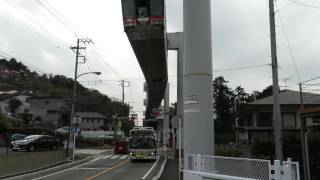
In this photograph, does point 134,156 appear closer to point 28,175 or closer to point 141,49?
point 141,49

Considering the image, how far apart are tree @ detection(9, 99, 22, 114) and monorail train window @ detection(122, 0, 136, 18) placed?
100054 millimetres

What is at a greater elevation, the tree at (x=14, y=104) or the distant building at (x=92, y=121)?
the tree at (x=14, y=104)

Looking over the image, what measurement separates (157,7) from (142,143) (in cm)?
1569

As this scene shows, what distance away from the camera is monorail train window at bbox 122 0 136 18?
32.4 m

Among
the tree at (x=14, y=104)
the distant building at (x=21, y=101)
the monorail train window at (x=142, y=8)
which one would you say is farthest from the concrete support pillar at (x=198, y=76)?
the tree at (x=14, y=104)

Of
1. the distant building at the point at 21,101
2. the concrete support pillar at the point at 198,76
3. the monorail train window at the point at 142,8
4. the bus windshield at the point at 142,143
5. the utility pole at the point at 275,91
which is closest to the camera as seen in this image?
the concrete support pillar at the point at 198,76

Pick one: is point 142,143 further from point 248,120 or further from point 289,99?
point 289,99

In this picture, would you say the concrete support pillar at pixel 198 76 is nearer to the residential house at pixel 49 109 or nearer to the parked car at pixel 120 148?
the parked car at pixel 120 148

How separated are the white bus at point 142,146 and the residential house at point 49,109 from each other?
7933 cm

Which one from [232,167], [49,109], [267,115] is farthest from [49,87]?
[232,167]

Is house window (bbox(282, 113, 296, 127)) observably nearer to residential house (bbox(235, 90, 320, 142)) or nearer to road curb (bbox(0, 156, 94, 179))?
residential house (bbox(235, 90, 320, 142))

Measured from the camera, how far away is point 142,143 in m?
44.3

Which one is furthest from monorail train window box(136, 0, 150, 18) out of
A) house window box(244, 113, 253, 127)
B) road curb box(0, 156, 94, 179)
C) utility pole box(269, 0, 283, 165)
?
house window box(244, 113, 253, 127)

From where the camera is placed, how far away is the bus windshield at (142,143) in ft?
145
